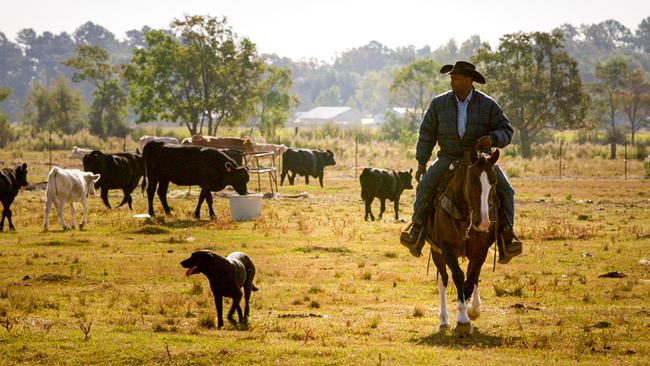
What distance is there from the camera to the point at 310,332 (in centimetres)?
1259

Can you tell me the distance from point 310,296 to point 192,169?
15.6m

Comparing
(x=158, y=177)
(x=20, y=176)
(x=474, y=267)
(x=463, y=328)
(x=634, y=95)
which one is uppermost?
(x=634, y=95)

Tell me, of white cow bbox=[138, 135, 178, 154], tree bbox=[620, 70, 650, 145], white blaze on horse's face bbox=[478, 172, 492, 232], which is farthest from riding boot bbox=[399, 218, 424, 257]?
→ tree bbox=[620, 70, 650, 145]

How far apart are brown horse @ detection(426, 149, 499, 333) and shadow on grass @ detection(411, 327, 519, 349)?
0.51ft

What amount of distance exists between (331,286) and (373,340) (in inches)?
203

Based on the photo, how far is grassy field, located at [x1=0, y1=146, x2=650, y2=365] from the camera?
11555 mm

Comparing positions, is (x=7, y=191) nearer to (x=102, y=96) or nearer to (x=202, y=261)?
(x=202, y=261)

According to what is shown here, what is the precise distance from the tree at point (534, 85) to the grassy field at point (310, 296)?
48.0m

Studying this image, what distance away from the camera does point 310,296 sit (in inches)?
639

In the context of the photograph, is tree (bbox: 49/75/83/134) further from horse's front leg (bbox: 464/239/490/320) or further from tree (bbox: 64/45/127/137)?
horse's front leg (bbox: 464/239/490/320)

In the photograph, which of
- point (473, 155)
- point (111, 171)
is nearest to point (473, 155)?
point (473, 155)

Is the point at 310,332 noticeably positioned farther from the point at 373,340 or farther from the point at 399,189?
the point at 399,189

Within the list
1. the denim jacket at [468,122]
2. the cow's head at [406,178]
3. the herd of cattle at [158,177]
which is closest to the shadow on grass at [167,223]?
the herd of cattle at [158,177]

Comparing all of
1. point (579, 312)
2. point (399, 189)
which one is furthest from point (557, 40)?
point (579, 312)
